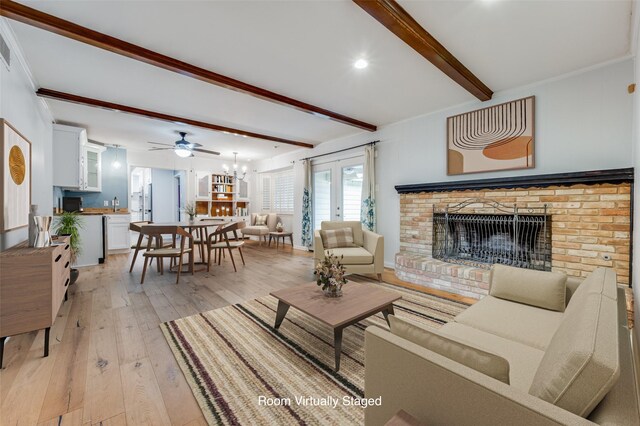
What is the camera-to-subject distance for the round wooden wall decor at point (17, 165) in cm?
225

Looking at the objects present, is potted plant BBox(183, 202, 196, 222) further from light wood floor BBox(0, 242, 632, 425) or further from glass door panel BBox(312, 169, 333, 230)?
glass door panel BBox(312, 169, 333, 230)

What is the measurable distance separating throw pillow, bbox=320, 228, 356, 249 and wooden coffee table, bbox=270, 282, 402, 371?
60.2 inches

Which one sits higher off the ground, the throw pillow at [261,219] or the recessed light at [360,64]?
the recessed light at [360,64]

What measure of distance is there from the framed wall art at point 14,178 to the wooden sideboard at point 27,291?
425 mm

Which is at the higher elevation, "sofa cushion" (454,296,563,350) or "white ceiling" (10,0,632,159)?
"white ceiling" (10,0,632,159)

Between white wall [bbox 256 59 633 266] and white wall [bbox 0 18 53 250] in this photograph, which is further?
white wall [bbox 256 59 633 266]

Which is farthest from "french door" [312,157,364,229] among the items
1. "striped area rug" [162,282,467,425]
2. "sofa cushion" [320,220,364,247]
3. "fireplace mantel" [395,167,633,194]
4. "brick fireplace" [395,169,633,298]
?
"striped area rug" [162,282,467,425]

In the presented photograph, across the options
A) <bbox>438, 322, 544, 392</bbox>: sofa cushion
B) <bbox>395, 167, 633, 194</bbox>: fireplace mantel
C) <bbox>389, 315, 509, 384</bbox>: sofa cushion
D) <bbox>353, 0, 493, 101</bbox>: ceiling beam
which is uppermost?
<bbox>353, 0, 493, 101</bbox>: ceiling beam

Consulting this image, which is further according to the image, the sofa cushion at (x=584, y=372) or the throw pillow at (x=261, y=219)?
the throw pillow at (x=261, y=219)

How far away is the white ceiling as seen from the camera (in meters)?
1.96

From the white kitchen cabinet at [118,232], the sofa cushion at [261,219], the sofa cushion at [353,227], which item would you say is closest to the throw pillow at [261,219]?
the sofa cushion at [261,219]

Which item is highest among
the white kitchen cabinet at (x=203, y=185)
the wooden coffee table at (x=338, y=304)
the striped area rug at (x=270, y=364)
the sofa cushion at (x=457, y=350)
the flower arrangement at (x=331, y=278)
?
the white kitchen cabinet at (x=203, y=185)

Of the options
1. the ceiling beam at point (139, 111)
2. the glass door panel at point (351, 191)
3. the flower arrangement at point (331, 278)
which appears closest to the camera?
the flower arrangement at point (331, 278)

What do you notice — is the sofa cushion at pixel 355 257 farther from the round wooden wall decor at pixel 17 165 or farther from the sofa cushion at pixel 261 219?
the sofa cushion at pixel 261 219
